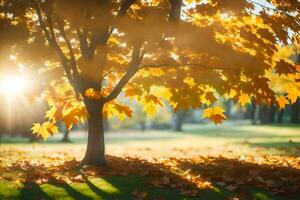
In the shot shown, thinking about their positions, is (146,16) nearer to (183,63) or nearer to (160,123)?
(183,63)

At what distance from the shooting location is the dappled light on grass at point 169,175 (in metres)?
9.93

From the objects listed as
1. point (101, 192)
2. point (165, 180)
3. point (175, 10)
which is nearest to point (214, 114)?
point (175, 10)

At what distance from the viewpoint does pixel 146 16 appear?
12.4 metres

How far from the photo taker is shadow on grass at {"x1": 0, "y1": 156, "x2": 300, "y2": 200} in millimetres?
9445

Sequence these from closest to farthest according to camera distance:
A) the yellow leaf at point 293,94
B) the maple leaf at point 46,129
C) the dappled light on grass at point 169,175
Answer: the dappled light on grass at point 169,175 < the maple leaf at point 46,129 < the yellow leaf at point 293,94

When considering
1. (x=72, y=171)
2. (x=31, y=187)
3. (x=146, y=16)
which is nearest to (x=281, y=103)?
(x=146, y=16)

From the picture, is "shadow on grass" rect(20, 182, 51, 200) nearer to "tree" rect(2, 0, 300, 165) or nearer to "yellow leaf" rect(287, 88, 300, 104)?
"tree" rect(2, 0, 300, 165)

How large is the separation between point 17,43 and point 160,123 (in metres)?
61.6

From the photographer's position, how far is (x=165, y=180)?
10383 mm

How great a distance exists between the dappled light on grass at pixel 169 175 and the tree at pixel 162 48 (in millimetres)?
1192

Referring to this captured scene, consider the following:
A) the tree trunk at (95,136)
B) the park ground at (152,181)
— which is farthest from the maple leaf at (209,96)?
the tree trunk at (95,136)

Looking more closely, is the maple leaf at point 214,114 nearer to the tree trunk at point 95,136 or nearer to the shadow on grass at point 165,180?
the shadow on grass at point 165,180

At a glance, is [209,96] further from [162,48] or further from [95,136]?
[95,136]

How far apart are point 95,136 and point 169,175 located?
328cm
